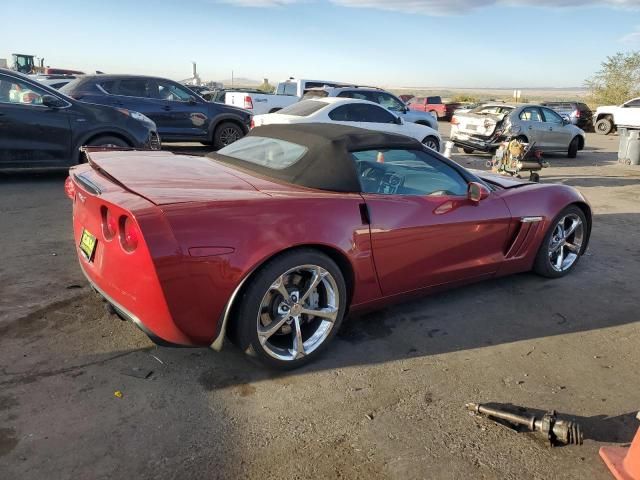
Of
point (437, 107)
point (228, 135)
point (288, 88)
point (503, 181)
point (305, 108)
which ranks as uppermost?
point (288, 88)

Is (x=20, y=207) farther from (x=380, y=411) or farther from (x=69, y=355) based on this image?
(x=380, y=411)

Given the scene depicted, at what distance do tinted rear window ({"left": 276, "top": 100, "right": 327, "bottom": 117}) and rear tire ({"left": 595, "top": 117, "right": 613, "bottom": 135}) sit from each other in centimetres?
1999

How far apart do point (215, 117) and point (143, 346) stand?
29.0 feet

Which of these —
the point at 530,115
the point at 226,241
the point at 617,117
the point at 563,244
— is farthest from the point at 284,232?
the point at 617,117

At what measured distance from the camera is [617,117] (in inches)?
891

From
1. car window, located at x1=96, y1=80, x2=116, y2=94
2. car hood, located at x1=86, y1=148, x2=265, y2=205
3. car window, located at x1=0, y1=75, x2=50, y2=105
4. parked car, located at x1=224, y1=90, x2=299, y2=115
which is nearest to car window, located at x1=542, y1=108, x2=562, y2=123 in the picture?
parked car, located at x1=224, y1=90, x2=299, y2=115

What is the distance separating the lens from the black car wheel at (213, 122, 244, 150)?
11430mm

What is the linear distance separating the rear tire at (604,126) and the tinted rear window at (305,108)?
65.6ft

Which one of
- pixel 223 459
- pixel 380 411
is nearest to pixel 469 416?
pixel 380 411

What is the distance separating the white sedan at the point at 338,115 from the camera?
9633mm

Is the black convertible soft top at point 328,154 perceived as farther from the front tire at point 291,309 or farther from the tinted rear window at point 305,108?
the tinted rear window at point 305,108

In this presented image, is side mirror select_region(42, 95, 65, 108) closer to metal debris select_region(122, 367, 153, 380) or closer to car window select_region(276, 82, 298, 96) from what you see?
metal debris select_region(122, 367, 153, 380)

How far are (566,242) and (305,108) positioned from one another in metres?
6.28

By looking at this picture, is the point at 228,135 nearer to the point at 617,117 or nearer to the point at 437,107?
the point at 617,117
